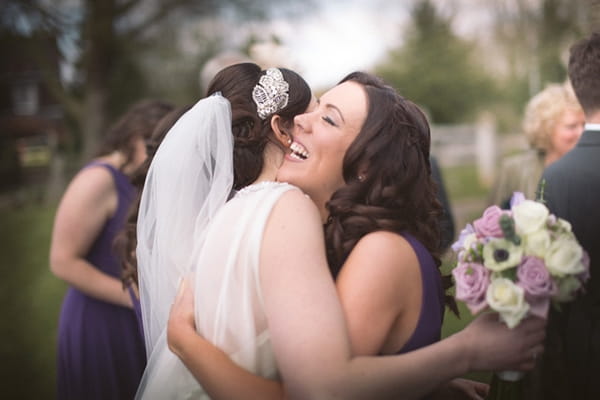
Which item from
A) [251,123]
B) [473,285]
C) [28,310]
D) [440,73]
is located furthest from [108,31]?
[440,73]

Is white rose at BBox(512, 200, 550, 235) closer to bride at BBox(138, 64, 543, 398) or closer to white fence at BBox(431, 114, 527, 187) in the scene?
bride at BBox(138, 64, 543, 398)

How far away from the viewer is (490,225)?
1.92 meters

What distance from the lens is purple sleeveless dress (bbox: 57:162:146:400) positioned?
356 centimetres

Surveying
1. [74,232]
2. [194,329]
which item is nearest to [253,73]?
[194,329]

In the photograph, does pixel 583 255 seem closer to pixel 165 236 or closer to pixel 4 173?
pixel 165 236

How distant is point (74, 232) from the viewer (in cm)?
346

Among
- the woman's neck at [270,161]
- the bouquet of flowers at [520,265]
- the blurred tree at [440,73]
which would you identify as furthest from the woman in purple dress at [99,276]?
the blurred tree at [440,73]

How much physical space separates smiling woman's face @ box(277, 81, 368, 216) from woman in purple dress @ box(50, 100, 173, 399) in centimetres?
177

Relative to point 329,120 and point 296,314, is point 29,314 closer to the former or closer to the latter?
point 329,120

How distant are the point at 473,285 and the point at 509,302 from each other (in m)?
0.14

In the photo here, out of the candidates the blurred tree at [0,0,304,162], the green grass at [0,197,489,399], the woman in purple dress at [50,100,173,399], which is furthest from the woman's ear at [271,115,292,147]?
the blurred tree at [0,0,304,162]

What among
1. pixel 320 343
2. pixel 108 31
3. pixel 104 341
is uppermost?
pixel 108 31

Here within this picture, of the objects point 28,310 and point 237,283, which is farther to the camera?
point 28,310

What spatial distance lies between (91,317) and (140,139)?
114 cm
